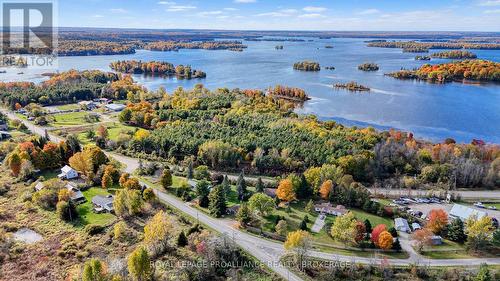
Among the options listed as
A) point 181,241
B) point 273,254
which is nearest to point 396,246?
point 273,254

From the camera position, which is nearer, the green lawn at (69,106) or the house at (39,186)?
the house at (39,186)

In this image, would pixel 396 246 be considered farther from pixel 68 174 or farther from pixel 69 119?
pixel 69 119

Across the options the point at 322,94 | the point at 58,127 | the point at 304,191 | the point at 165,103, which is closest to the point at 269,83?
the point at 322,94

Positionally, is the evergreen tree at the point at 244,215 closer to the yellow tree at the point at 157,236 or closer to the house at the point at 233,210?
the house at the point at 233,210

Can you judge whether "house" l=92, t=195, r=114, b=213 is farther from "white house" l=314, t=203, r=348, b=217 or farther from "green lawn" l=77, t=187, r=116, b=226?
"white house" l=314, t=203, r=348, b=217

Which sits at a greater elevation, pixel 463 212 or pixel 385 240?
pixel 463 212

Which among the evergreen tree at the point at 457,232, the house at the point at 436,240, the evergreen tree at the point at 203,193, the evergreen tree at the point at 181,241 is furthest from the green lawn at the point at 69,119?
the evergreen tree at the point at 457,232
